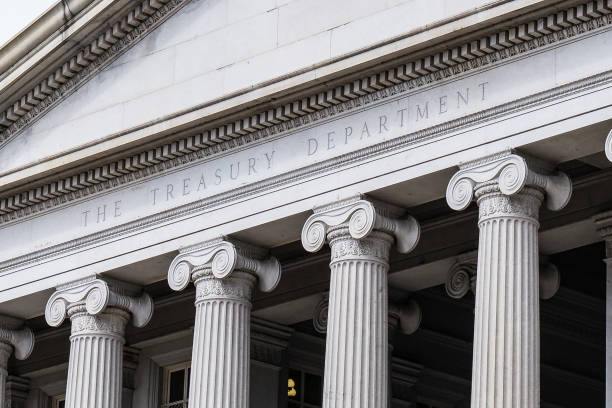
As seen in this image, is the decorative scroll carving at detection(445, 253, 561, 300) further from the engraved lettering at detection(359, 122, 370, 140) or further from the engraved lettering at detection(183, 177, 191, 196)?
the engraved lettering at detection(183, 177, 191, 196)

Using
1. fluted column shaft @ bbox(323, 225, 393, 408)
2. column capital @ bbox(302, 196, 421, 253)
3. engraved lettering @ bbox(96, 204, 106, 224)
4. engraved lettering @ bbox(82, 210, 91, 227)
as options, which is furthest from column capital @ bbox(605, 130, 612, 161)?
engraved lettering @ bbox(82, 210, 91, 227)

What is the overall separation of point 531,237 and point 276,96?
672cm

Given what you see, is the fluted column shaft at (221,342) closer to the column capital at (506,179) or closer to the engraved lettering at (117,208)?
the engraved lettering at (117,208)

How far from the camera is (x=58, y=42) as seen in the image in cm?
4803

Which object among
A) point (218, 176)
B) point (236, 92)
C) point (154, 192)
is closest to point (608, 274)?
point (236, 92)

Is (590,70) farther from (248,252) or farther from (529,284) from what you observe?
(248,252)

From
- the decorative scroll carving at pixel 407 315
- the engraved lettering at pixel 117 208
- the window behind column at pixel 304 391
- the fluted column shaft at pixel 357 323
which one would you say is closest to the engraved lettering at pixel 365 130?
the fluted column shaft at pixel 357 323

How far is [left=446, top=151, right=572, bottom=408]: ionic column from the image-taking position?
124 ft

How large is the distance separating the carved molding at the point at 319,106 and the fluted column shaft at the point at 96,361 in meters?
2.92

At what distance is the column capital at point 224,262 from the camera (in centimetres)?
4371

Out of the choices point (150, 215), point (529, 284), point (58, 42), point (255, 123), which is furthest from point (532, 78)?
point (58, 42)

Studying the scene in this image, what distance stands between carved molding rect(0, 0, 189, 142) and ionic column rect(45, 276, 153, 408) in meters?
4.83

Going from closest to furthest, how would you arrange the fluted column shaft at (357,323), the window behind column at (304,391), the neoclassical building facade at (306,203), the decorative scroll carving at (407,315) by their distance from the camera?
the neoclassical building facade at (306,203)
the fluted column shaft at (357,323)
the decorative scroll carving at (407,315)
the window behind column at (304,391)

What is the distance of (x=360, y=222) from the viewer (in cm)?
4122
